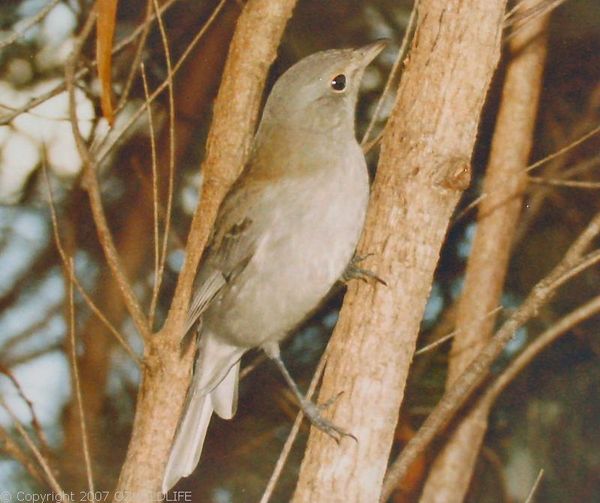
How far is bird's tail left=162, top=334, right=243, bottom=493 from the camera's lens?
182 centimetres

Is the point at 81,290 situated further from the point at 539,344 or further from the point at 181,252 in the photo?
the point at 539,344

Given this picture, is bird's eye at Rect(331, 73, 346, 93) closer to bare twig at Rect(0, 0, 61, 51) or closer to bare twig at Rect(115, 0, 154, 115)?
bare twig at Rect(115, 0, 154, 115)

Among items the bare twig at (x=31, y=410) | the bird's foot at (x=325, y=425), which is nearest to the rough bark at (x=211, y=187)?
the bare twig at (x=31, y=410)

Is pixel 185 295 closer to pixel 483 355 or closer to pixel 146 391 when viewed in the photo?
pixel 146 391

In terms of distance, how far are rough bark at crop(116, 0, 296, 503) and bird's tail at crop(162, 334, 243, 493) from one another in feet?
0.08

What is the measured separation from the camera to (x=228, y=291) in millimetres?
1801

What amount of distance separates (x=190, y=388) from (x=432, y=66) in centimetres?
89

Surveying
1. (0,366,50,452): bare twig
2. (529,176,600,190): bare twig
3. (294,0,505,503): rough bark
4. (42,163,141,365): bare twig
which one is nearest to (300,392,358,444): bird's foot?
(294,0,505,503): rough bark

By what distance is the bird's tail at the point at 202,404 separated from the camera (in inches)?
71.5

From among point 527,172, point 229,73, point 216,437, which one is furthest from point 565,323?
point 229,73

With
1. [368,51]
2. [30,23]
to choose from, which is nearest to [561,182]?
[368,51]

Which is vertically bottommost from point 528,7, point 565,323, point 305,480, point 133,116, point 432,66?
point 305,480

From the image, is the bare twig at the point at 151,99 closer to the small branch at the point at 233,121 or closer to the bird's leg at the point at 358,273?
the small branch at the point at 233,121

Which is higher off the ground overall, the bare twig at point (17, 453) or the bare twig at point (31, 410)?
the bare twig at point (31, 410)
